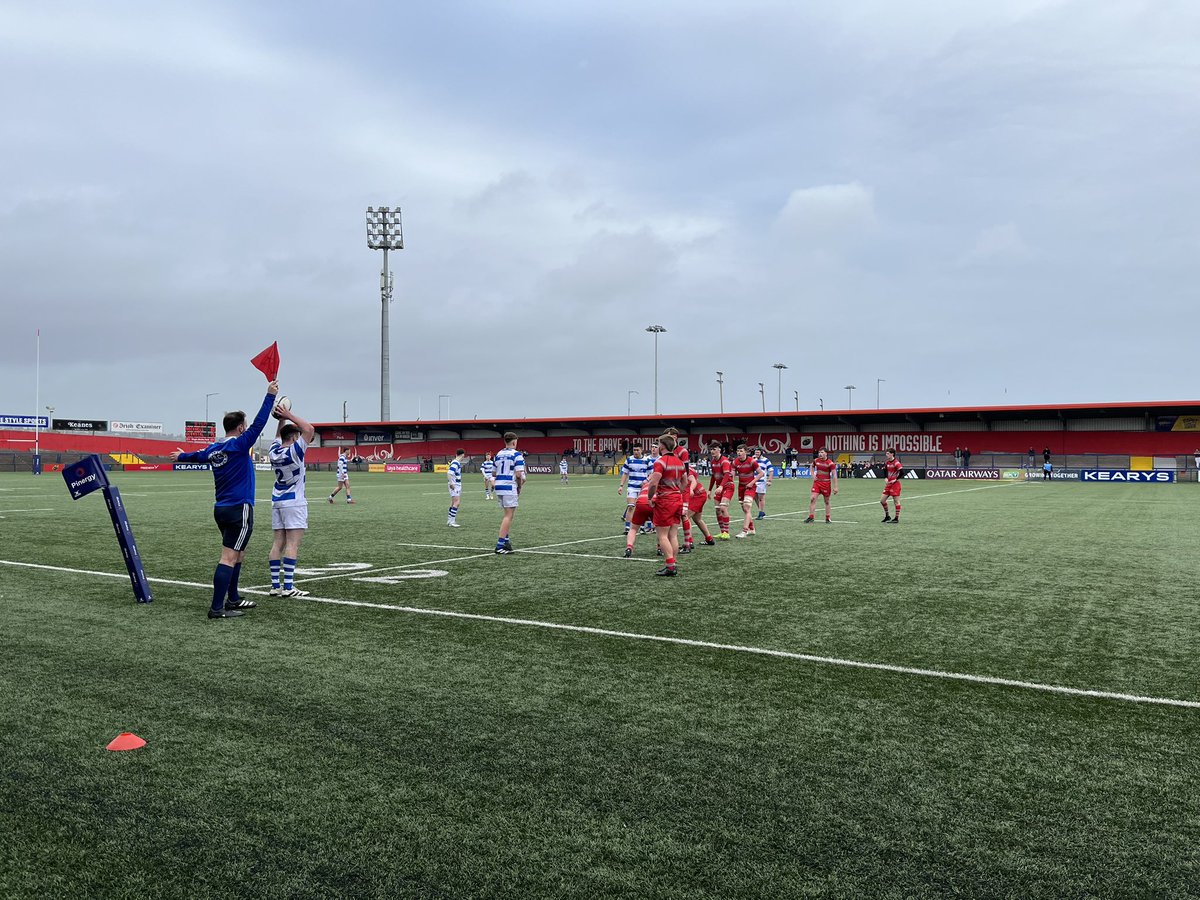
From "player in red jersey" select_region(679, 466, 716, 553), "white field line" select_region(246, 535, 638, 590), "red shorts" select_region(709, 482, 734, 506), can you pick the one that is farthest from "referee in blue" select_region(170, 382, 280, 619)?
"red shorts" select_region(709, 482, 734, 506)

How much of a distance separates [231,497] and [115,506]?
6.33 feet

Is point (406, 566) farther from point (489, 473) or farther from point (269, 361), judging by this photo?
point (489, 473)

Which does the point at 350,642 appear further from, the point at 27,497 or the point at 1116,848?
the point at 27,497

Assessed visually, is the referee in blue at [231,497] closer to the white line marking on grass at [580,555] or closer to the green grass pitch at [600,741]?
the green grass pitch at [600,741]

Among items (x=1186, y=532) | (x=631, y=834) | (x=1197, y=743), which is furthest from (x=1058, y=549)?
(x=631, y=834)

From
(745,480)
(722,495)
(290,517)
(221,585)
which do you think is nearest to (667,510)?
(290,517)

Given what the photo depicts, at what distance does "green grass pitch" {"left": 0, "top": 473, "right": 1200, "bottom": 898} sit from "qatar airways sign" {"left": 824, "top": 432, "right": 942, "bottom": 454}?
59.4 metres

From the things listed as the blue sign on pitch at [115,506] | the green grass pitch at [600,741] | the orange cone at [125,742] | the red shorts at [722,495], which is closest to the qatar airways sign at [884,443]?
the red shorts at [722,495]

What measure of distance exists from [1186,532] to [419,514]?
58.0 feet

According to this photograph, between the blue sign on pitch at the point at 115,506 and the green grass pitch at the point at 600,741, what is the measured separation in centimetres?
31

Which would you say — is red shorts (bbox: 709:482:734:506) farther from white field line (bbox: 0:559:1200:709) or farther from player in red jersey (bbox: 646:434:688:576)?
white field line (bbox: 0:559:1200:709)

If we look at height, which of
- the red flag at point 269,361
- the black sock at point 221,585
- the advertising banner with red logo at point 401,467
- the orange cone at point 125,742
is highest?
the red flag at point 269,361

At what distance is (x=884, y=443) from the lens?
6944cm

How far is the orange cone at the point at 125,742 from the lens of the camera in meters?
4.75
